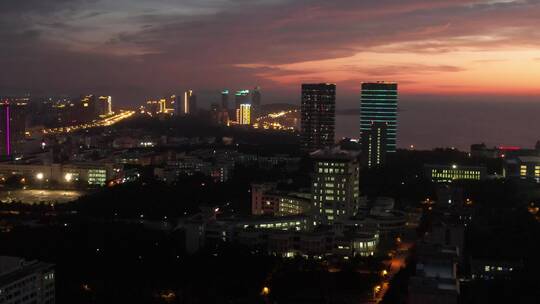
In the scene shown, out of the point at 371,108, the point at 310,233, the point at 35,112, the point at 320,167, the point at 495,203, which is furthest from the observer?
the point at 35,112

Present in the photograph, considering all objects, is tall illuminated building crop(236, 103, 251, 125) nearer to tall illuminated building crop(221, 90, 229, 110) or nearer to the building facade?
tall illuminated building crop(221, 90, 229, 110)

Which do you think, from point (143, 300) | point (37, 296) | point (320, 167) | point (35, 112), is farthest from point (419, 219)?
point (35, 112)

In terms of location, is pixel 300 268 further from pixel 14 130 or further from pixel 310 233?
pixel 14 130

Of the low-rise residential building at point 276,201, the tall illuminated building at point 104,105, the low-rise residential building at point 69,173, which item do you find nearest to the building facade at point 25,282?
the low-rise residential building at point 276,201

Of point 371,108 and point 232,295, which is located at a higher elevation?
point 371,108

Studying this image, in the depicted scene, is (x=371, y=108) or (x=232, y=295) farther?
(x=371, y=108)

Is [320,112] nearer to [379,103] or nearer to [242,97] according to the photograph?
[379,103]

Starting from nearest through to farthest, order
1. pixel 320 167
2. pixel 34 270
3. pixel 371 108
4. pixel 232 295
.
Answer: pixel 34 270, pixel 232 295, pixel 320 167, pixel 371 108
